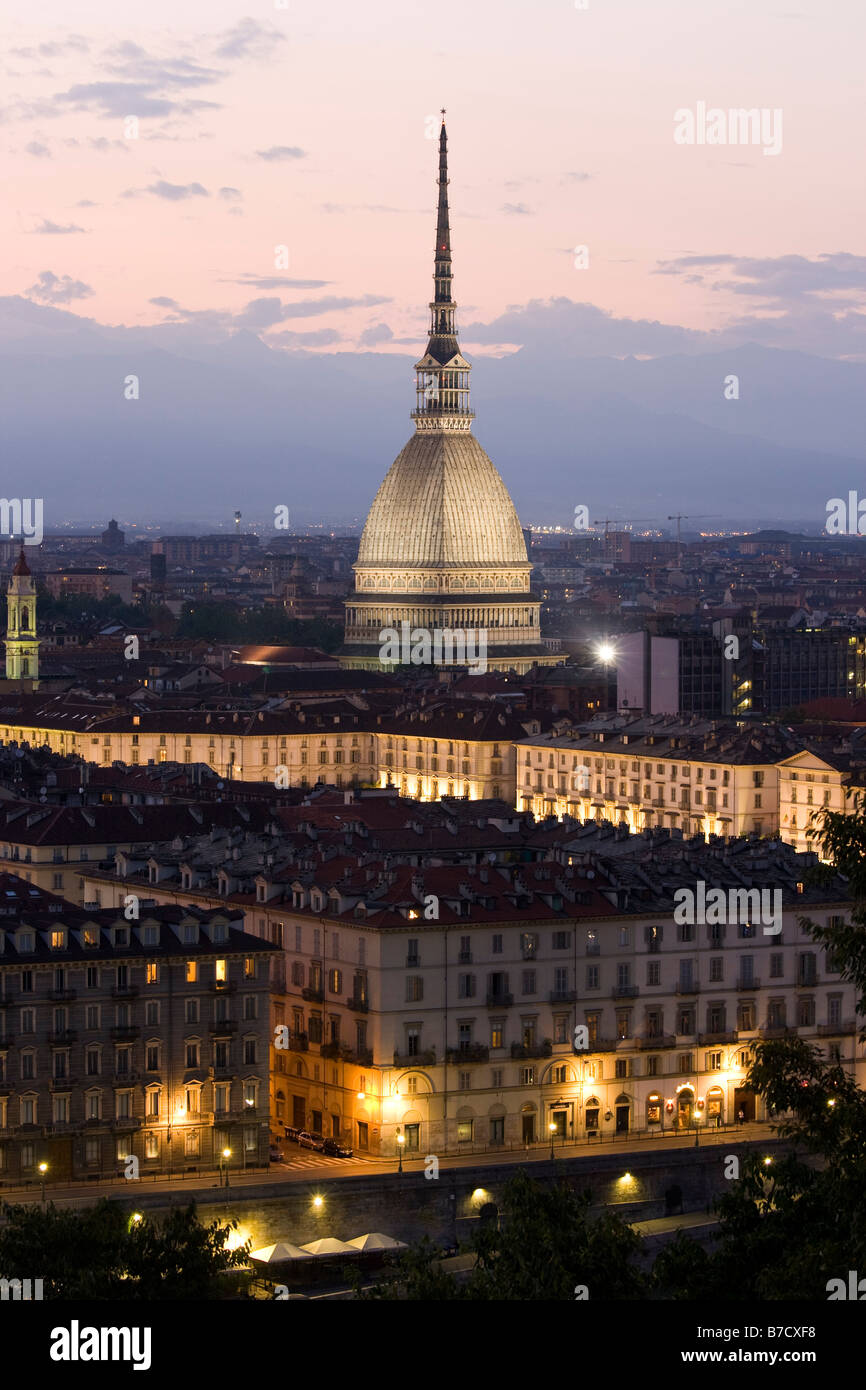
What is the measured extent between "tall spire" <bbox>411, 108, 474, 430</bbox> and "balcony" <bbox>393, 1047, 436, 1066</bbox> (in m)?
137

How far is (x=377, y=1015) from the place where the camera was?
49.8 m

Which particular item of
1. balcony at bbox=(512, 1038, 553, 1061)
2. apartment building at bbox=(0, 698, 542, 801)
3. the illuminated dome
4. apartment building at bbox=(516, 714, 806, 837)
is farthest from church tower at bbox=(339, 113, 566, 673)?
balcony at bbox=(512, 1038, 553, 1061)

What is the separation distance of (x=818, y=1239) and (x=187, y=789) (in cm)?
6205

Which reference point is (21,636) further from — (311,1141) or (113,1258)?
(113,1258)

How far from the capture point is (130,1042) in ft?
153

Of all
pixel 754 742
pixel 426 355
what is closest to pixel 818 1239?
pixel 754 742

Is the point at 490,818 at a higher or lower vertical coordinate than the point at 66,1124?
higher

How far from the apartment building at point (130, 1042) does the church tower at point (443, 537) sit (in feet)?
414

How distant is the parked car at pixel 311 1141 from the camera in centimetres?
4913

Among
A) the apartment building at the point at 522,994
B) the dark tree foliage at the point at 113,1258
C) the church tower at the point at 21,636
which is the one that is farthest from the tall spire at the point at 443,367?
the dark tree foliage at the point at 113,1258
